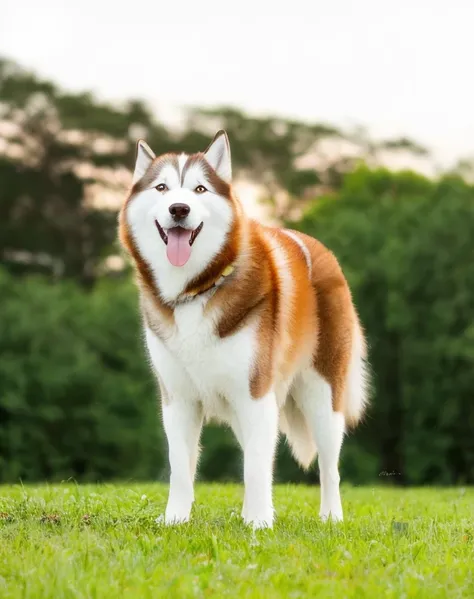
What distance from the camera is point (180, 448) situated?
6.84 meters

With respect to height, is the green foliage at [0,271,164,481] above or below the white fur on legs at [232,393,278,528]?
below

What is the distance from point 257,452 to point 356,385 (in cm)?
176

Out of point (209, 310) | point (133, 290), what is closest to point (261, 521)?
point (209, 310)

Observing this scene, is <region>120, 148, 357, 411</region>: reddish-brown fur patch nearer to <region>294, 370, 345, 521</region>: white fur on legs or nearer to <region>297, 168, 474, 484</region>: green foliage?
<region>294, 370, 345, 521</region>: white fur on legs

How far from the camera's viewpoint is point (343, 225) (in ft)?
104

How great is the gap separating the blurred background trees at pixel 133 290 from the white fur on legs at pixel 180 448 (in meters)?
21.7

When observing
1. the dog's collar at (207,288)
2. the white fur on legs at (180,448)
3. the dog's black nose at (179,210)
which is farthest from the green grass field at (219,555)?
the dog's black nose at (179,210)

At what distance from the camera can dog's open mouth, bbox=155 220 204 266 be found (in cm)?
638

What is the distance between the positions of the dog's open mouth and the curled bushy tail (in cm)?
208

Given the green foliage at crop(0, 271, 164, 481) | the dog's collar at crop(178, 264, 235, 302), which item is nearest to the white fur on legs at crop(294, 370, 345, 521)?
the dog's collar at crop(178, 264, 235, 302)

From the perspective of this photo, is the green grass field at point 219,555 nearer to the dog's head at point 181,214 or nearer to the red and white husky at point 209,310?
the red and white husky at point 209,310

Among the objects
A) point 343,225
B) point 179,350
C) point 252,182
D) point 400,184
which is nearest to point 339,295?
point 179,350

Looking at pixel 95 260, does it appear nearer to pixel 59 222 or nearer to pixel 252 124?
pixel 59 222

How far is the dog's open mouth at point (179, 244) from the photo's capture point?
6.38 meters
